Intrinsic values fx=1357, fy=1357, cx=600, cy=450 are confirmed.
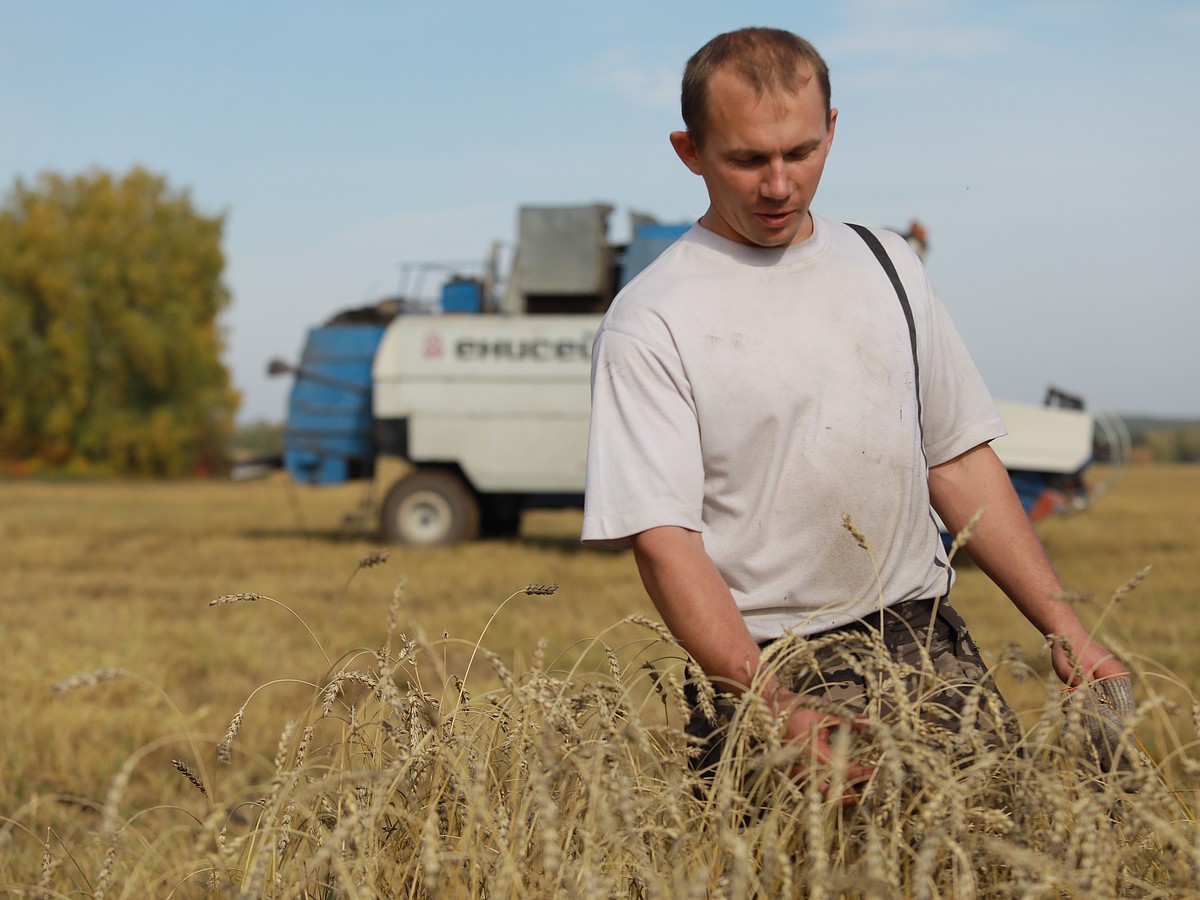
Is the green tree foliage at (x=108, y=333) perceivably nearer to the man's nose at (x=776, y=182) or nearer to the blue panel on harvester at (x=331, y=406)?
the blue panel on harvester at (x=331, y=406)

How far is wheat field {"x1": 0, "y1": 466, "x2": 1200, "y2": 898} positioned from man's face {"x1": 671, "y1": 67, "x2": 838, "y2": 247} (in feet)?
2.33

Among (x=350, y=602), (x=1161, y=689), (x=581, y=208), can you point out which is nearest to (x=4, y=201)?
(x=581, y=208)

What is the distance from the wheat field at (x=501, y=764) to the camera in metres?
1.76

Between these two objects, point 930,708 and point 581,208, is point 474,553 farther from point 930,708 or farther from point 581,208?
point 930,708

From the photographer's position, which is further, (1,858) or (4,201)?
(4,201)

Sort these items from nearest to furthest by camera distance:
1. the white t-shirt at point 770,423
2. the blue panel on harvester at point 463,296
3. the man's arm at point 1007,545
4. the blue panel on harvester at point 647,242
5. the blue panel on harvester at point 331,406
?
1. the white t-shirt at point 770,423
2. the man's arm at point 1007,545
3. the blue panel on harvester at point 647,242
4. the blue panel on harvester at point 463,296
5. the blue panel on harvester at point 331,406

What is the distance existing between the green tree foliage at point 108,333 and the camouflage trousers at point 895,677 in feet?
147

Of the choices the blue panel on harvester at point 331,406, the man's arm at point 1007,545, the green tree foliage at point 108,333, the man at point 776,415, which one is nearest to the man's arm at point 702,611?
the man at point 776,415

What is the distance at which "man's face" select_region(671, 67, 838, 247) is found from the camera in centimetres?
215

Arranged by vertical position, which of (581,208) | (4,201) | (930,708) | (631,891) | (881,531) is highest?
(4,201)

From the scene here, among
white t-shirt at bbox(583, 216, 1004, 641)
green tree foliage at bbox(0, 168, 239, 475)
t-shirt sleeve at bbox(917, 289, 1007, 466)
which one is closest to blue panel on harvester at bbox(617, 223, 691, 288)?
t-shirt sleeve at bbox(917, 289, 1007, 466)

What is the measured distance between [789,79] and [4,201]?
50.3m

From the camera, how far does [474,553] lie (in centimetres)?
1373

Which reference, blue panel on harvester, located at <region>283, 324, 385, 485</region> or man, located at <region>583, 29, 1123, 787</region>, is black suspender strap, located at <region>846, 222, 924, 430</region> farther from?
blue panel on harvester, located at <region>283, 324, 385, 485</region>
